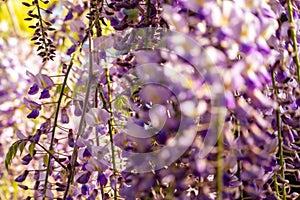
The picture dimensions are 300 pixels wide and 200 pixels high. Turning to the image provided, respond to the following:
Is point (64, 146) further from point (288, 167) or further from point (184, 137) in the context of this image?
point (184, 137)

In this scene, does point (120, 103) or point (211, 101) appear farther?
point (120, 103)

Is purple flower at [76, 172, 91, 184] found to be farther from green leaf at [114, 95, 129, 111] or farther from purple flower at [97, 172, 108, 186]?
green leaf at [114, 95, 129, 111]

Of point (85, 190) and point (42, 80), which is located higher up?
point (42, 80)

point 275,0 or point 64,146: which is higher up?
point 64,146

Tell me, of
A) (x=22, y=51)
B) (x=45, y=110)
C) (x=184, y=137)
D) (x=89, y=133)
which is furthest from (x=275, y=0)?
(x=22, y=51)

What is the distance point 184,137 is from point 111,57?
0.41m

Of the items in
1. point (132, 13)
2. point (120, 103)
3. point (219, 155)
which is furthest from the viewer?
point (120, 103)

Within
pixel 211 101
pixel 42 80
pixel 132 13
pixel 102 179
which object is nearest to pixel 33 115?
pixel 42 80

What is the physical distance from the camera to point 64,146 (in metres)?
1.61

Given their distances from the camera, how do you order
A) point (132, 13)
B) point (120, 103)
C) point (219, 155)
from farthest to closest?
1. point (120, 103)
2. point (132, 13)
3. point (219, 155)

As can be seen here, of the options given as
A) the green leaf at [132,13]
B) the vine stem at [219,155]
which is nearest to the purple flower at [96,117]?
the green leaf at [132,13]

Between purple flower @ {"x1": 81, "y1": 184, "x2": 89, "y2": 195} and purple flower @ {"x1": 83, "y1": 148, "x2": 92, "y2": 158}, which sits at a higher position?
purple flower @ {"x1": 83, "y1": 148, "x2": 92, "y2": 158}

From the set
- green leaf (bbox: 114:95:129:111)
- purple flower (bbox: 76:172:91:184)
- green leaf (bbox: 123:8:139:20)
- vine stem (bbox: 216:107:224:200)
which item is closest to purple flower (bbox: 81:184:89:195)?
purple flower (bbox: 76:172:91:184)

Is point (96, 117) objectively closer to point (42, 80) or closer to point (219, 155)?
point (42, 80)
